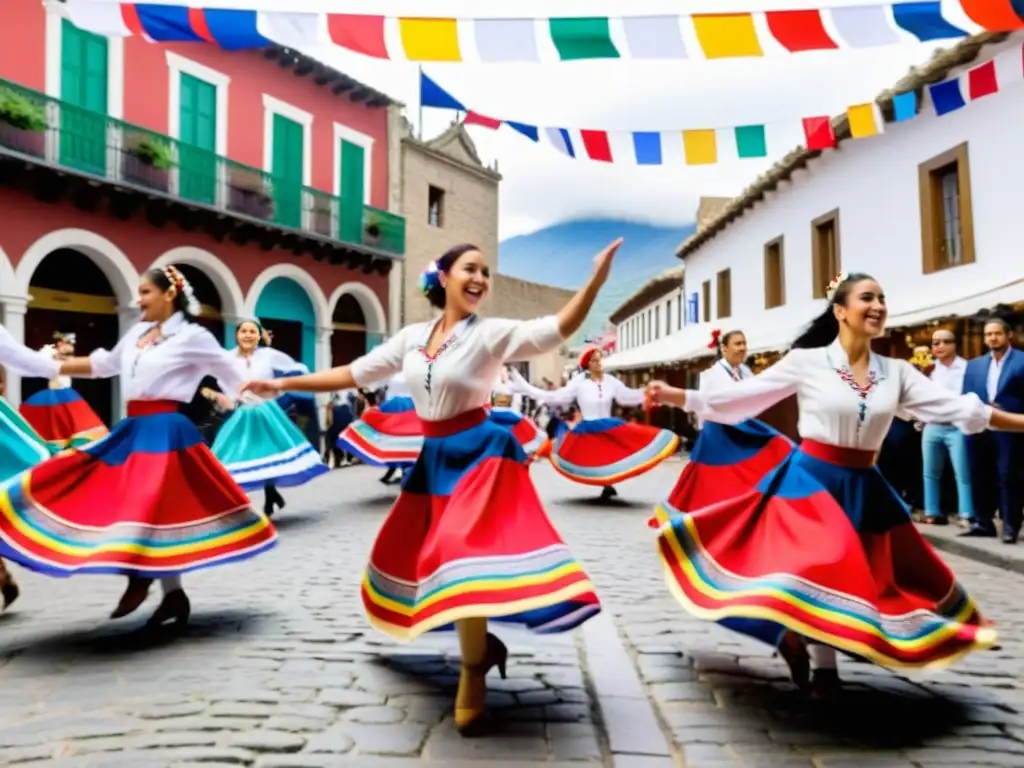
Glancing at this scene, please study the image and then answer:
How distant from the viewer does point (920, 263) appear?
12.9 meters

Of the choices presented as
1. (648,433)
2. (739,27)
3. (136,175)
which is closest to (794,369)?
(739,27)

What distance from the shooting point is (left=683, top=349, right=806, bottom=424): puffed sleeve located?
3.81m

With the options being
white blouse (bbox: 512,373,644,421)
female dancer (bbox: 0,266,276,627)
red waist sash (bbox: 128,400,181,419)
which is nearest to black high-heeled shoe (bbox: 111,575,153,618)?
female dancer (bbox: 0,266,276,627)

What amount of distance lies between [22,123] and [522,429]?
8.98 m

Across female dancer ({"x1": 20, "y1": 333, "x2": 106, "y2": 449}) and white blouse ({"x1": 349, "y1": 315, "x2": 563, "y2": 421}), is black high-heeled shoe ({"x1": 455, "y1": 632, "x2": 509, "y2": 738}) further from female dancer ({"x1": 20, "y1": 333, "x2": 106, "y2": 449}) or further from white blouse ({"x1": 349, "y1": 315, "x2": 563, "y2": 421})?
female dancer ({"x1": 20, "y1": 333, "x2": 106, "y2": 449})

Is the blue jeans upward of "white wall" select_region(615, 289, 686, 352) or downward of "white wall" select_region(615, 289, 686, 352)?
downward

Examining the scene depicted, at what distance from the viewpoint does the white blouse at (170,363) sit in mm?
4500

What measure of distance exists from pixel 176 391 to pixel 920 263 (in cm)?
1146

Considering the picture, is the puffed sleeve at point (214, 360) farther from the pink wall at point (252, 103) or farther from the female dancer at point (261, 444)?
the pink wall at point (252, 103)

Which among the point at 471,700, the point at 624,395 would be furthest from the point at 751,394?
the point at 624,395

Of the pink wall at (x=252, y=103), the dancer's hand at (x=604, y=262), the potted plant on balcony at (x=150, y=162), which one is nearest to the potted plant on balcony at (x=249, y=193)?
the pink wall at (x=252, y=103)

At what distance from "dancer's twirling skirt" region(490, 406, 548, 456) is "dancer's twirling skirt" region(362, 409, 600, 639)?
7.12 m

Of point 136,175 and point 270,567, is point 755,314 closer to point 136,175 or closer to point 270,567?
point 136,175

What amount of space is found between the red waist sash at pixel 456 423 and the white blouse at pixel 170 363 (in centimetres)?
162
